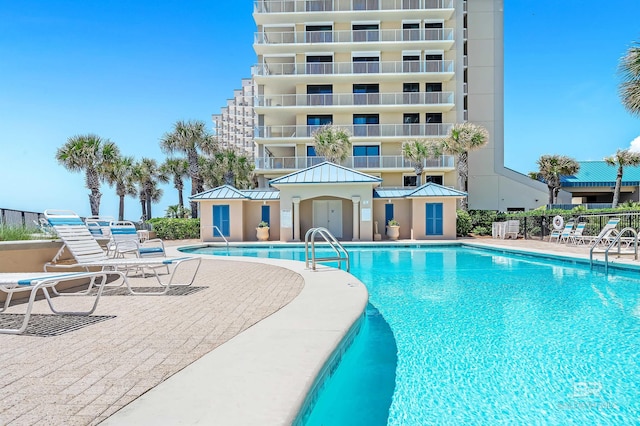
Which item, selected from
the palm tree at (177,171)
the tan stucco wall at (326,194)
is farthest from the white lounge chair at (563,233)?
the palm tree at (177,171)

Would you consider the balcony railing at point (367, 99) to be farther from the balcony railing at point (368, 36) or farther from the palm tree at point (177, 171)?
the palm tree at point (177, 171)

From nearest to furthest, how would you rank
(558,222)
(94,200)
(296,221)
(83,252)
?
(83,252) → (558,222) → (296,221) → (94,200)

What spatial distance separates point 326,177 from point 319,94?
12957mm

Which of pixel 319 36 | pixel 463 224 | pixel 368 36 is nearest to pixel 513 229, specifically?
pixel 463 224

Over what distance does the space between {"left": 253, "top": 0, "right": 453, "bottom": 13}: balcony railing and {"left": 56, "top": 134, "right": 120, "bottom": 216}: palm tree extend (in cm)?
1563

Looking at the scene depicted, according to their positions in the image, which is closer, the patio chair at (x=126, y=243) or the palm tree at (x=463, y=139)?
the patio chair at (x=126, y=243)

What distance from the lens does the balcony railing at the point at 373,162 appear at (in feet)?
99.1

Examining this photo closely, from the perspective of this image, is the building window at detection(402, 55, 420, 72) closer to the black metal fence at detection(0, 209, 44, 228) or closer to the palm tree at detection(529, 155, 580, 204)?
the palm tree at detection(529, 155, 580, 204)

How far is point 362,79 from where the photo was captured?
31.9 m

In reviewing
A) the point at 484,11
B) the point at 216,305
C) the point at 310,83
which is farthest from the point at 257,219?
the point at 484,11

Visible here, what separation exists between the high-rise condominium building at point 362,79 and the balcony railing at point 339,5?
80 mm

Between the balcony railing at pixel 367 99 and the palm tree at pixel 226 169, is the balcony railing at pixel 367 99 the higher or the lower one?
the higher one

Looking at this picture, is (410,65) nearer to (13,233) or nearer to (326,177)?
(326,177)

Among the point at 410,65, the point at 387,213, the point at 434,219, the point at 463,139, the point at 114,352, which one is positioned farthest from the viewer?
the point at 410,65
